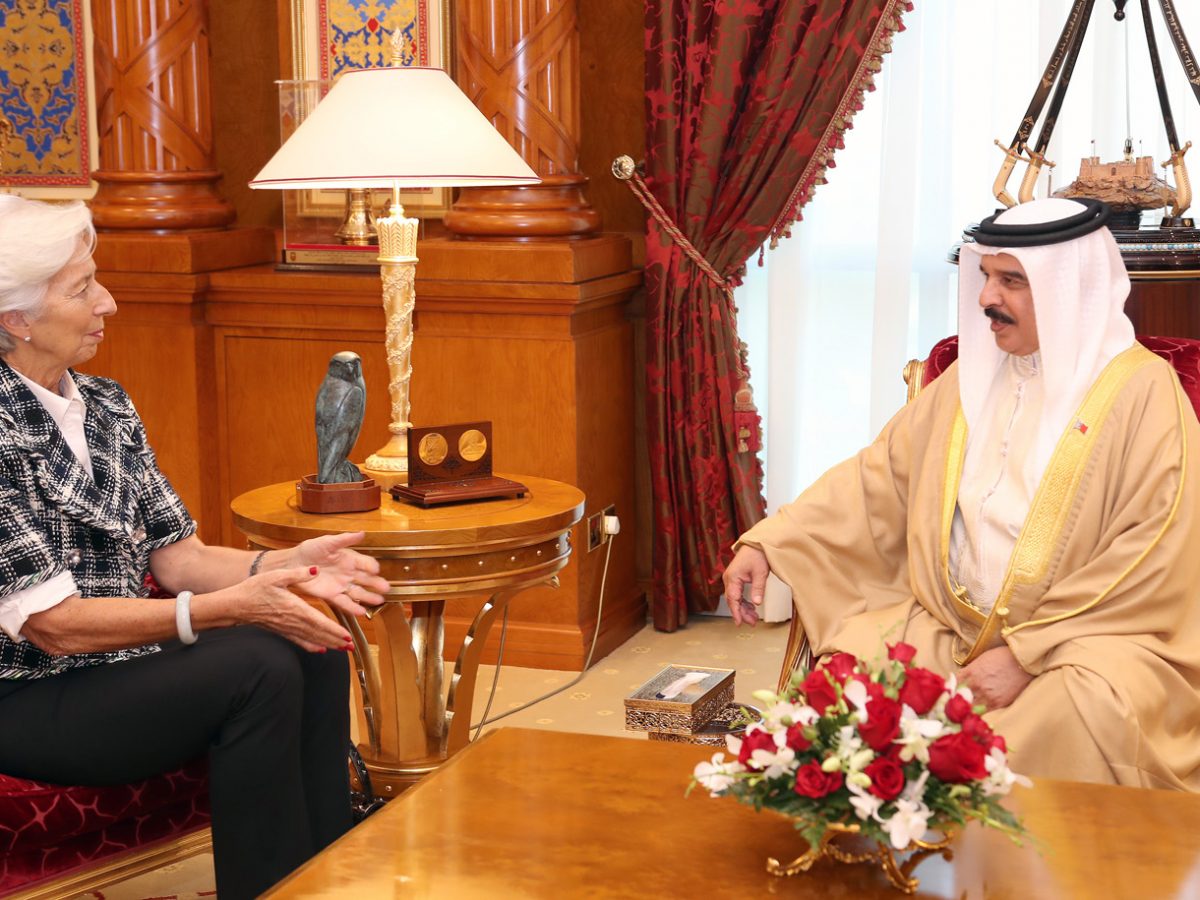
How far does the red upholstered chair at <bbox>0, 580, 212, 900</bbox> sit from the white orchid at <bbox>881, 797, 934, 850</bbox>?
1433 millimetres

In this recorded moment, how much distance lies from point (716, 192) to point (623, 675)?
5.15 feet

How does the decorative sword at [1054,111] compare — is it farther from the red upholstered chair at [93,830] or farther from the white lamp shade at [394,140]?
the red upholstered chair at [93,830]

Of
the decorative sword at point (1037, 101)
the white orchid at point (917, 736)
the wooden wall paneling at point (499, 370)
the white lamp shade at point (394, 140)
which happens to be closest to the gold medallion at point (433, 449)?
the white lamp shade at point (394, 140)

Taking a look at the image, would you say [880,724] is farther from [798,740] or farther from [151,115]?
[151,115]

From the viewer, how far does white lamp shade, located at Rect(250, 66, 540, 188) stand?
11.5 ft

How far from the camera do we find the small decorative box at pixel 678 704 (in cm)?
346

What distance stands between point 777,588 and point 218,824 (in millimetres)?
2798

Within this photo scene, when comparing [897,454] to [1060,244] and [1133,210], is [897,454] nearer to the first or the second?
[1060,244]

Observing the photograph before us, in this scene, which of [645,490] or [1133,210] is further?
[645,490]

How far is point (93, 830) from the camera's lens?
2736 mm

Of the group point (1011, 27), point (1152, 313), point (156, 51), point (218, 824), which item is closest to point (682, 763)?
point (218, 824)

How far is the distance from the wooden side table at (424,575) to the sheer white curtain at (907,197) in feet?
5.29

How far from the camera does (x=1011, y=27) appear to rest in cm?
476

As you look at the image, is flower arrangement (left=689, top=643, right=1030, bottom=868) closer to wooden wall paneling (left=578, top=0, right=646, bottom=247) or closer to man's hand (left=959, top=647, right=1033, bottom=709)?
man's hand (left=959, top=647, right=1033, bottom=709)
